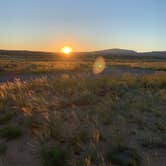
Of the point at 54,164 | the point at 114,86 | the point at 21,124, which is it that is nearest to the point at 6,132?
the point at 21,124

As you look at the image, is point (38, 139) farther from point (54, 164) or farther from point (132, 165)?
point (132, 165)

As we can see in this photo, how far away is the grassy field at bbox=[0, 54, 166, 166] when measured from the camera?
261 inches

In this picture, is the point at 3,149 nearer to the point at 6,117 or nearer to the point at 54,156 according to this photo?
the point at 54,156

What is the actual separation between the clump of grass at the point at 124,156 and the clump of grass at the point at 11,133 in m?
2.59

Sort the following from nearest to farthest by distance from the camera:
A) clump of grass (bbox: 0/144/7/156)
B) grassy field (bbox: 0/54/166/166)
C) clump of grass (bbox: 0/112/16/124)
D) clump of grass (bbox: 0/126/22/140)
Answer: grassy field (bbox: 0/54/166/166) → clump of grass (bbox: 0/144/7/156) → clump of grass (bbox: 0/126/22/140) → clump of grass (bbox: 0/112/16/124)

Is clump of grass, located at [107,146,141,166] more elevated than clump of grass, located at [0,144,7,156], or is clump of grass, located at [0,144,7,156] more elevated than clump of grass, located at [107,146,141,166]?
clump of grass, located at [107,146,141,166]

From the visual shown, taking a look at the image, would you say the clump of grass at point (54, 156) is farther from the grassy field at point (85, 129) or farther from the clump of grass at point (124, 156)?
the clump of grass at point (124, 156)

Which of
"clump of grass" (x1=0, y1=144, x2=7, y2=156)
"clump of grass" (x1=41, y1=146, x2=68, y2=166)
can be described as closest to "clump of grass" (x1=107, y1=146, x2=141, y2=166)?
"clump of grass" (x1=41, y1=146, x2=68, y2=166)

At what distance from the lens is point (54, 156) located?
21.7 ft

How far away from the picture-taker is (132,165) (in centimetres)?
621

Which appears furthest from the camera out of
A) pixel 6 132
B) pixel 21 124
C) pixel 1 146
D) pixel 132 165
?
pixel 21 124

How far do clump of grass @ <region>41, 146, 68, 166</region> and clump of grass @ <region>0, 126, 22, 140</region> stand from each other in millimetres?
1479

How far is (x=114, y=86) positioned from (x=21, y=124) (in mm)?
4732

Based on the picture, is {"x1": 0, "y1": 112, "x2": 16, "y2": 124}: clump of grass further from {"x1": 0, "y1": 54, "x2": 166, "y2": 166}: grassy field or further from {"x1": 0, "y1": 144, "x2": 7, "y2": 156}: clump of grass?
{"x1": 0, "y1": 144, "x2": 7, "y2": 156}: clump of grass
